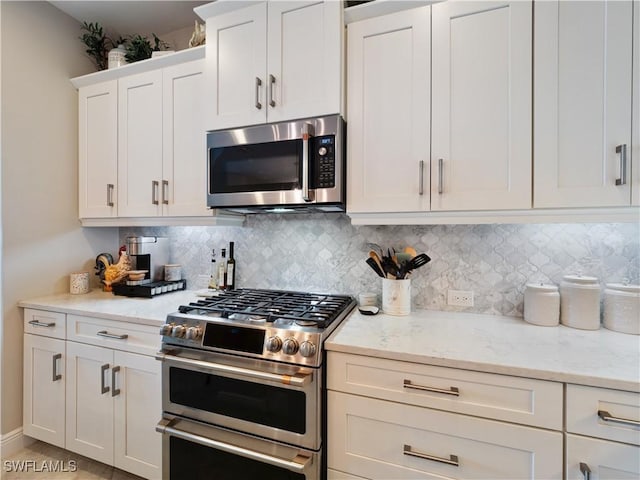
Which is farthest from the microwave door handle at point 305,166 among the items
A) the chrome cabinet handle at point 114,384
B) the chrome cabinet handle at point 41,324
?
the chrome cabinet handle at point 41,324

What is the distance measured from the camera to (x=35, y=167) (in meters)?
2.04

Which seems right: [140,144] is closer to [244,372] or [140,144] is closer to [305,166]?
[305,166]

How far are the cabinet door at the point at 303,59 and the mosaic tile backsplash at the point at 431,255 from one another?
67 cm

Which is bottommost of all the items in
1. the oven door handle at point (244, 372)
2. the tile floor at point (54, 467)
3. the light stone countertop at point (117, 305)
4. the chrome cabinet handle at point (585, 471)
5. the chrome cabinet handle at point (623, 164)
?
the tile floor at point (54, 467)

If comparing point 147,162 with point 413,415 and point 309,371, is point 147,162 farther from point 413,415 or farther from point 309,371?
point 413,415

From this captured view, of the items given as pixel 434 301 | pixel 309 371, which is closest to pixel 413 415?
pixel 309 371

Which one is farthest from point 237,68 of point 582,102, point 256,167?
point 582,102

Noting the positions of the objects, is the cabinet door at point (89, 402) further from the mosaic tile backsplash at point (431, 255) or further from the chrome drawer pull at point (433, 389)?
the chrome drawer pull at point (433, 389)

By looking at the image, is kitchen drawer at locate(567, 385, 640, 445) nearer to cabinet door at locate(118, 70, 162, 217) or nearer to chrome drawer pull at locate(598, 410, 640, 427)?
chrome drawer pull at locate(598, 410, 640, 427)

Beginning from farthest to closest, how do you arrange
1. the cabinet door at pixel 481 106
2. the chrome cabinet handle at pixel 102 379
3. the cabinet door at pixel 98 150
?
the cabinet door at pixel 98 150 → the chrome cabinet handle at pixel 102 379 → the cabinet door at pixel 481 106

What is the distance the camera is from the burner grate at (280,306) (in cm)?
136

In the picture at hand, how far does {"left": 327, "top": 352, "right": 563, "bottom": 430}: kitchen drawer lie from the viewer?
0.97 meters

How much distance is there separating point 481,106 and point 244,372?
1546mm

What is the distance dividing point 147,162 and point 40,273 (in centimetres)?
108
